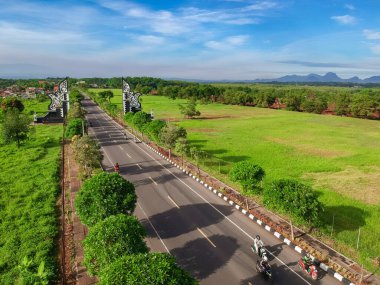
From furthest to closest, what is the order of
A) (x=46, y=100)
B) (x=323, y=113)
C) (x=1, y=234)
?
(x=46, y=100) < (x=323, y=113) < (x=1, y=234)

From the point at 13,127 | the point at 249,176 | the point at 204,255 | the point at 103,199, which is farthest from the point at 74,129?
Answer: the point at 204,255

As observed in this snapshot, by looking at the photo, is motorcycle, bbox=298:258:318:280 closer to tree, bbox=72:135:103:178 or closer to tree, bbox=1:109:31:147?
tree, bbox=72:135:103:178

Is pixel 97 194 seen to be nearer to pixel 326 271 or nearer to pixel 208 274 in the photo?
pixel 208 274

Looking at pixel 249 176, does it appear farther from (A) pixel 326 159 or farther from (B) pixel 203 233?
(A) pixel 326 159

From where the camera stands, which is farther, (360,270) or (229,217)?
(229,217)

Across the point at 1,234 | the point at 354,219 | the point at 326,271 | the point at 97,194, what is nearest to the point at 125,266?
the point at 97,194

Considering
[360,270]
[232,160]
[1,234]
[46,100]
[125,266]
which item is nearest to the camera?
[125,266]

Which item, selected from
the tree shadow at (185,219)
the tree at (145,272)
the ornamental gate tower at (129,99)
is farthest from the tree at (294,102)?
the tree at (145,272)

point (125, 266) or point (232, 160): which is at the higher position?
point (125, 266)
